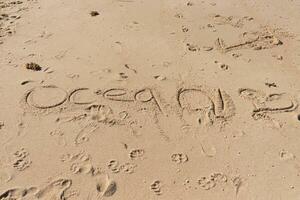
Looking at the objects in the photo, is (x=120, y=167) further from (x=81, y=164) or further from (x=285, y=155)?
(x=285, y=155)

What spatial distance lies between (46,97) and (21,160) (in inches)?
42.3

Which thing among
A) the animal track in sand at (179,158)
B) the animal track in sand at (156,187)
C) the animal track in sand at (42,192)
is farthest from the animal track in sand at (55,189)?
the animal track in sand at (179,158)

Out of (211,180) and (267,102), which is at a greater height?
(267,102)

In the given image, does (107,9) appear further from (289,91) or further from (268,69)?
(289,91)

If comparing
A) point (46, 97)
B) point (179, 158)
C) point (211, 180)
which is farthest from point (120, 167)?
point (46, 97)

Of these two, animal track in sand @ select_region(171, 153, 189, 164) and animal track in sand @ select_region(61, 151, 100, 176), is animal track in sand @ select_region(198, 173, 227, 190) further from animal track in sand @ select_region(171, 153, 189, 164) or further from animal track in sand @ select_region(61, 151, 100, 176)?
animal track in sand @ select_region(61, 151, 100, 176)

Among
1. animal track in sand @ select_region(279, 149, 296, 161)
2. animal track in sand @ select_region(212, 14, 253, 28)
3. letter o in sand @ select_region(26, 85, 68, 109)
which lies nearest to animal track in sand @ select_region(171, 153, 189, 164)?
animal track in sand @ select_region(279, 149, 296, 161)

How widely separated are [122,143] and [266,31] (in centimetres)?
368

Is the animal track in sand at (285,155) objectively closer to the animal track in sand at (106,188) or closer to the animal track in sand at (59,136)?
the animal track in sand at (106,188)

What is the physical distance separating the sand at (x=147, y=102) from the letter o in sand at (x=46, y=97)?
0.01 metres

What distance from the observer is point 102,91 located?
5094 mm

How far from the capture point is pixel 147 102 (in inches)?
195

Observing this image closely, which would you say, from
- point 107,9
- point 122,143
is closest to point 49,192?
point 122,143

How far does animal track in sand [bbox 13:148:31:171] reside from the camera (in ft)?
13.2
